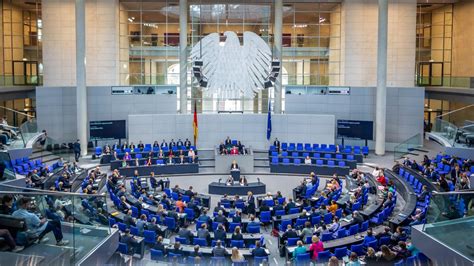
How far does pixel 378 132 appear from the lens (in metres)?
30.2

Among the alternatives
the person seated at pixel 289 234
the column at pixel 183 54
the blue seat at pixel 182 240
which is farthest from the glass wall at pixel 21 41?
the person seated at pixel 289 234

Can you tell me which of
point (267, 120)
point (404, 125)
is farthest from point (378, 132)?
point (267, 120)

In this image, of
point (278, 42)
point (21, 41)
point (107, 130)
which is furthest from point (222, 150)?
point (21, 41)

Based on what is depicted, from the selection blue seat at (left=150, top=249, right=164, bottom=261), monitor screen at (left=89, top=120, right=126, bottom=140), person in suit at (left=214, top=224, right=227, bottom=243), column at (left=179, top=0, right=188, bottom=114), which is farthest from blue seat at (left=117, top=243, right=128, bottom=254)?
column at (left=179, top=0, right=188, bottom=114)

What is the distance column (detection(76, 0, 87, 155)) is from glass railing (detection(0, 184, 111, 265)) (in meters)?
19.8

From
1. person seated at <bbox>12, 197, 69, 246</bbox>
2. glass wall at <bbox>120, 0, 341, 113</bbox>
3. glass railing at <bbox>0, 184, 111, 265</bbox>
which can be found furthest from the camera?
glass wall at <bbox>120, 0, 341, 113</bbox>

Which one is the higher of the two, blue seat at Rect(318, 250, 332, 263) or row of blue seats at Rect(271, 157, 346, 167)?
row of blue seats at Rect(271, 157, 346, 167)

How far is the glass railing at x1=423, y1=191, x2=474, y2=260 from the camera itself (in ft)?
30.8

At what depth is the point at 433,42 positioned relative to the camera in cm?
3706

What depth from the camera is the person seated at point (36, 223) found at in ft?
25.6

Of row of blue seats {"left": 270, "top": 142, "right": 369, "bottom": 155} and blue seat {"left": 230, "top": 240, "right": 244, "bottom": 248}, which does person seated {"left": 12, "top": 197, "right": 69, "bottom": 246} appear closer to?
blue seat {"left": 230, "top": 240, "right": 244, "bottom": 248}

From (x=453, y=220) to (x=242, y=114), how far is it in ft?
66.7

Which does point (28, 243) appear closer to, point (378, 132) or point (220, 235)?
point (220, 235)

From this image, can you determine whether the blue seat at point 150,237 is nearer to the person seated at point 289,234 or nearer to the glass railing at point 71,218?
the person seated at point 289,234
